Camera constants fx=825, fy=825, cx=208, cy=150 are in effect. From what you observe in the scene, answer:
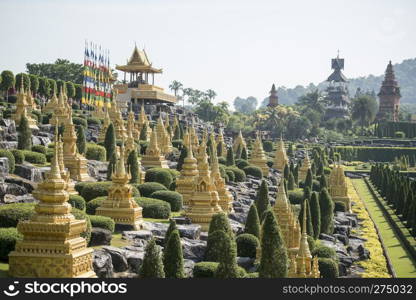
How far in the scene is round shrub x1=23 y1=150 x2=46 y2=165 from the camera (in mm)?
57250

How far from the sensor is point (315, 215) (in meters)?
58.6

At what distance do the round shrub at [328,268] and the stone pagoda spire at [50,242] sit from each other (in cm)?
1832

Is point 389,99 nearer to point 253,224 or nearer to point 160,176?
point 160,176

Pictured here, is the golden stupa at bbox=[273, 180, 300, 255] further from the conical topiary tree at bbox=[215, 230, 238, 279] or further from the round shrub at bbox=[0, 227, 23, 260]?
the round shrub at bbox=[0, 227, 23, 260]

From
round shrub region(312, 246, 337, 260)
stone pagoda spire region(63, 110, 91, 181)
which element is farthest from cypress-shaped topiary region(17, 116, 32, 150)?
round shrub region(312, 246, 337, 260)

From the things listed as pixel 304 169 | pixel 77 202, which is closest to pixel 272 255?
pixel 77 202

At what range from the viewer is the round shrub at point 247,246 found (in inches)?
1746

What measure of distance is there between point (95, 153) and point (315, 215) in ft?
63.4

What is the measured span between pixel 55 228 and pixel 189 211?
846 inches

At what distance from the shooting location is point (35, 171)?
2076 inches

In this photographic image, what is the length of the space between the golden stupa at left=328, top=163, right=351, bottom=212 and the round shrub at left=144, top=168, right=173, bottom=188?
21912 millimetres

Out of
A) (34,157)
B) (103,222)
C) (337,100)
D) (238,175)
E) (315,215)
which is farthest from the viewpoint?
(337,100)

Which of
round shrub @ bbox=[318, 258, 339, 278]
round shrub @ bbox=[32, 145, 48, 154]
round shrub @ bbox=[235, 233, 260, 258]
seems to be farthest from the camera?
round shrub @ bbox=[32, 145, 48, 154]

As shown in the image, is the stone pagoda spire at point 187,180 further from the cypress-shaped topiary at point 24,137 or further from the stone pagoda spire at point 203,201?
the cypress-shaped topiary at point 24,137
